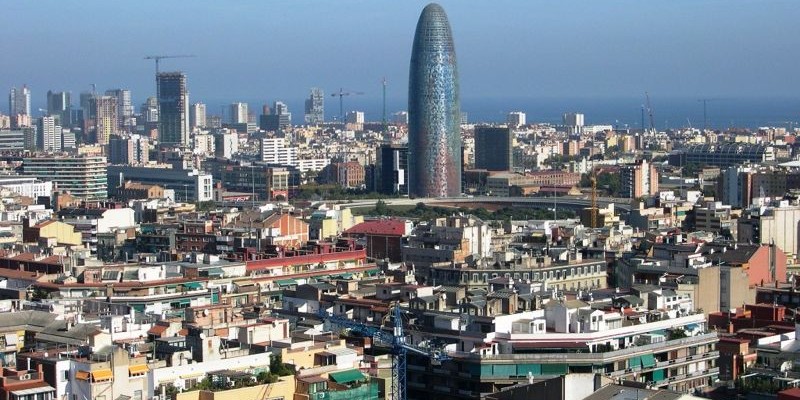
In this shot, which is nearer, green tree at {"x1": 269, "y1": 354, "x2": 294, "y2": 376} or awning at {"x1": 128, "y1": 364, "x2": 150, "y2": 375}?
awning at {"x1": 128, "y1": 364, "x2": 150, "y2": 375}

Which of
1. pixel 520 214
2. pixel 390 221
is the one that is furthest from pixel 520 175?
pixel 390 221

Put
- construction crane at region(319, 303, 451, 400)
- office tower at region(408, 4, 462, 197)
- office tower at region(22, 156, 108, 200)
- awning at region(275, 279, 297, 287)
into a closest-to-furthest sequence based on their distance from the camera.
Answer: construction crane at region(319, 303, 451, 400), awning at region(275, 279, 297, 287), office tower at region(22, 156, 108, 200), office tower at region(408, 4, 462, 197)

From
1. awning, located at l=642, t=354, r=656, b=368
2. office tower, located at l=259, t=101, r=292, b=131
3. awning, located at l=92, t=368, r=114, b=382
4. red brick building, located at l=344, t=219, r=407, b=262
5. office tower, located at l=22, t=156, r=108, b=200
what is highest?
office tower, located at l=259, t=101, r=292, b=131

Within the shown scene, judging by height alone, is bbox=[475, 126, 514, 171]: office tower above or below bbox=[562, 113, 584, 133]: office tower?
below

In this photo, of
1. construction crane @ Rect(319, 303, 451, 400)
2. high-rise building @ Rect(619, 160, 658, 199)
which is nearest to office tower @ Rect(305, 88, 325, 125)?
high-rise building @ Rect(619, 160, 658, 199)

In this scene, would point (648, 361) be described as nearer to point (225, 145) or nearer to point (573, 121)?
point (225, 145)

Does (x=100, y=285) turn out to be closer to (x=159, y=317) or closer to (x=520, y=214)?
(x=159, y=317)

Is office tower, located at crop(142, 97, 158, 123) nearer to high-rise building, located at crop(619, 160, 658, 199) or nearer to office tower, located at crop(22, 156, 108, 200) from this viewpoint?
office tower, located at crop(22, 156, 108, 200)

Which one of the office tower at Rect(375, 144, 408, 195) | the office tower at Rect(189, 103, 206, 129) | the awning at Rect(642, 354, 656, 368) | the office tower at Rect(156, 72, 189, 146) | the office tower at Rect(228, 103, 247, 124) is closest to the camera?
the awning at Rect(642, 354, 656, 368)
